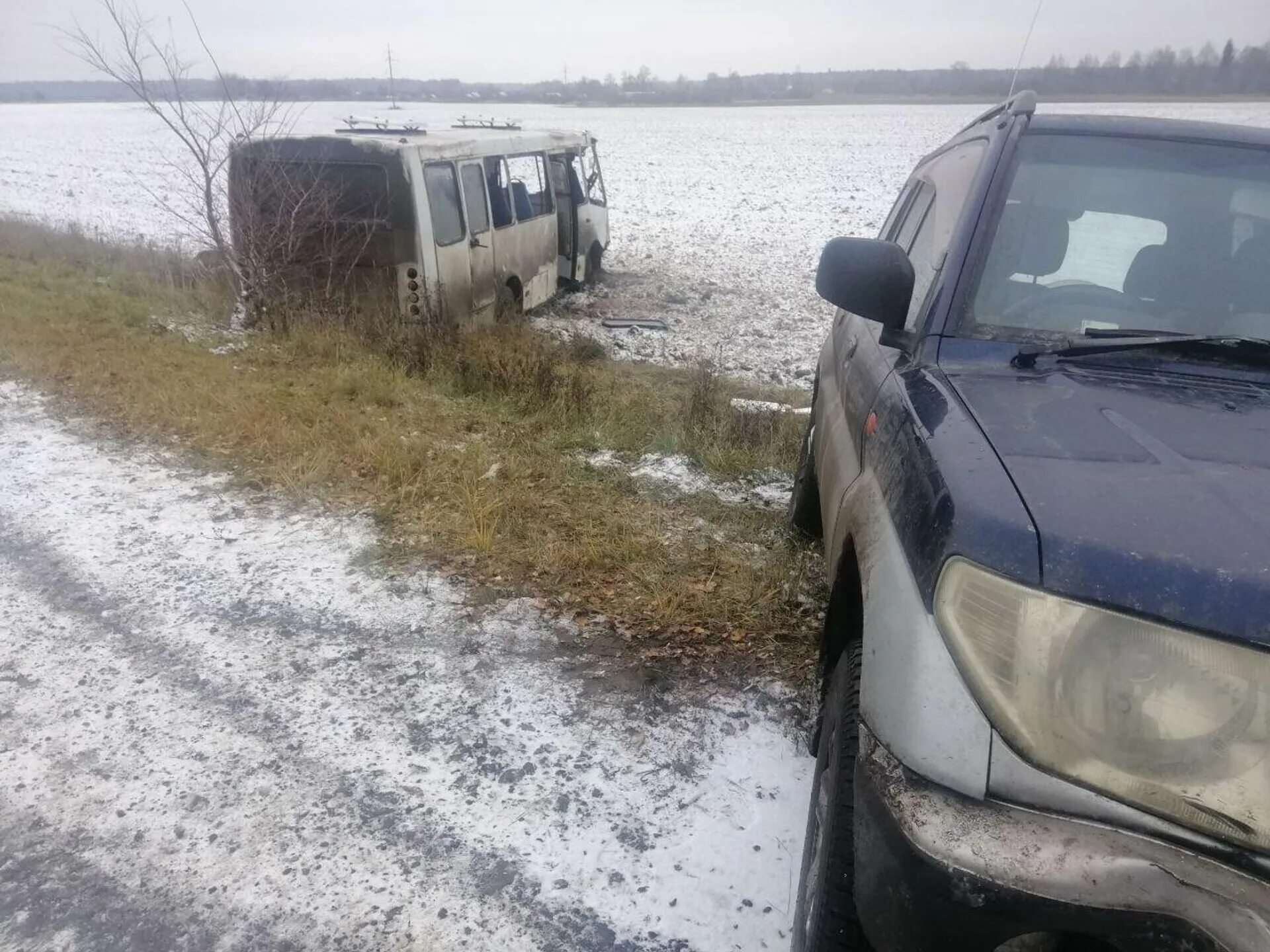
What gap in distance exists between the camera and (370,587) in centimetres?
381

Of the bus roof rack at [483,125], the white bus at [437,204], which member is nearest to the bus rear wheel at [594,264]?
the white bus at [437,204]

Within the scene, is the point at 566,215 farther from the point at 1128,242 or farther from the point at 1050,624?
the point at 1050,624

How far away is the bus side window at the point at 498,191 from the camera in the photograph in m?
9.27

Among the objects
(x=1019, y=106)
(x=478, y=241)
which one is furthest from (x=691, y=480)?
(x=478, y=241)

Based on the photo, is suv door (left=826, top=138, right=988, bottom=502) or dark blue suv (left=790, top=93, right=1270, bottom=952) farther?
suv door (left=826, top=138, right=988, bottom=502)

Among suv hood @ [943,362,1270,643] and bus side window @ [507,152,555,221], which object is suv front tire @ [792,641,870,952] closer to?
suv hood @ [943,362,1270,643]

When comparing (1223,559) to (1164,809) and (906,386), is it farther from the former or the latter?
(906,386)

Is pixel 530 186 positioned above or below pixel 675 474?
above

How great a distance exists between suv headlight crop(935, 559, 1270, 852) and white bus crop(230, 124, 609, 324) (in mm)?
7235

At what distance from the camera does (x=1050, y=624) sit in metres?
1.35

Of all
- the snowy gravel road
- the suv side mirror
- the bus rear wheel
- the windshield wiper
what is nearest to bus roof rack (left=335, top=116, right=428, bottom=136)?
the bus rear wheel

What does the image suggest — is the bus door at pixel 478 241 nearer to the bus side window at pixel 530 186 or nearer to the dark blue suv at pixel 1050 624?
the bus side window at pixel 530 186

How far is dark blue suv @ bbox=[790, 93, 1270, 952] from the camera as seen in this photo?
1.27 meters

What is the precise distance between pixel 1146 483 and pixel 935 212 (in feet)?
6.10
